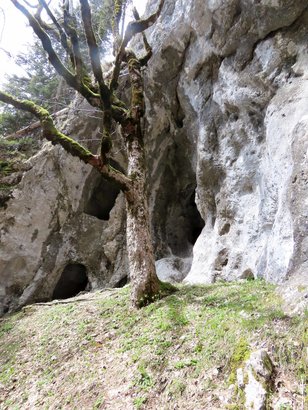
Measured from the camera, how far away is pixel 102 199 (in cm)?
1593

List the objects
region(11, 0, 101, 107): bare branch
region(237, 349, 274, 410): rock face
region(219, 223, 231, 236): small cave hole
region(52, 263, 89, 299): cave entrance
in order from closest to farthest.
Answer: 1. region(237, 349, 274, 410): rock face
2. region(11, 0, 101, 107): bare branch
3. region(219, 223, 231, 236): small cave hole
4. region(52, 263, 89, 299): cave entrance

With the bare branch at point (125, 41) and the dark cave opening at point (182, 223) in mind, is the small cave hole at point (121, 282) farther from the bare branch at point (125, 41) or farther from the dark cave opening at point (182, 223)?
the bare branch at point (125, 41)

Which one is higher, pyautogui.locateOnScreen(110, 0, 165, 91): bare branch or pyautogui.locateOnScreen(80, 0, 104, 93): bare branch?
pyautogui.locateOnScreen(110, 0, 165, 91): bare branch

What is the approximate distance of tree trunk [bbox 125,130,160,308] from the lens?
20.0 feet

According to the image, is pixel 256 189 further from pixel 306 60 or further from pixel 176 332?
pixel 176 332

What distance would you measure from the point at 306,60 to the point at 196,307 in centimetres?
533

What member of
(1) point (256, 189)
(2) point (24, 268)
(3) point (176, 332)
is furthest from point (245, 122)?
(2) point (24, 268)

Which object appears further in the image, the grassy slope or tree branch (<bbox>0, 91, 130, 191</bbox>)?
tree branch (<bbox>0, 91, 130, 191</bbox>)

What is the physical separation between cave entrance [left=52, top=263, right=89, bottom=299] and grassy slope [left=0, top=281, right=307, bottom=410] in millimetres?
7699

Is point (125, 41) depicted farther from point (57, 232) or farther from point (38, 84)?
point (38, 84)

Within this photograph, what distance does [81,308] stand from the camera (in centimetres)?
770

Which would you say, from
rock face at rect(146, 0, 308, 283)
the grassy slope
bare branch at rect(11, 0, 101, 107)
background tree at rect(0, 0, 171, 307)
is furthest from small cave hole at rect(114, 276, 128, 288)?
bare branch at rect(11, 0, 101, 107)

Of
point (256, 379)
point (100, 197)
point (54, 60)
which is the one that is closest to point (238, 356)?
point (256, 379)

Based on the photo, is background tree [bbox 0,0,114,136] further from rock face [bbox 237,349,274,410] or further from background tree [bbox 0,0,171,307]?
rock face [bbox 237,349,274,410]
